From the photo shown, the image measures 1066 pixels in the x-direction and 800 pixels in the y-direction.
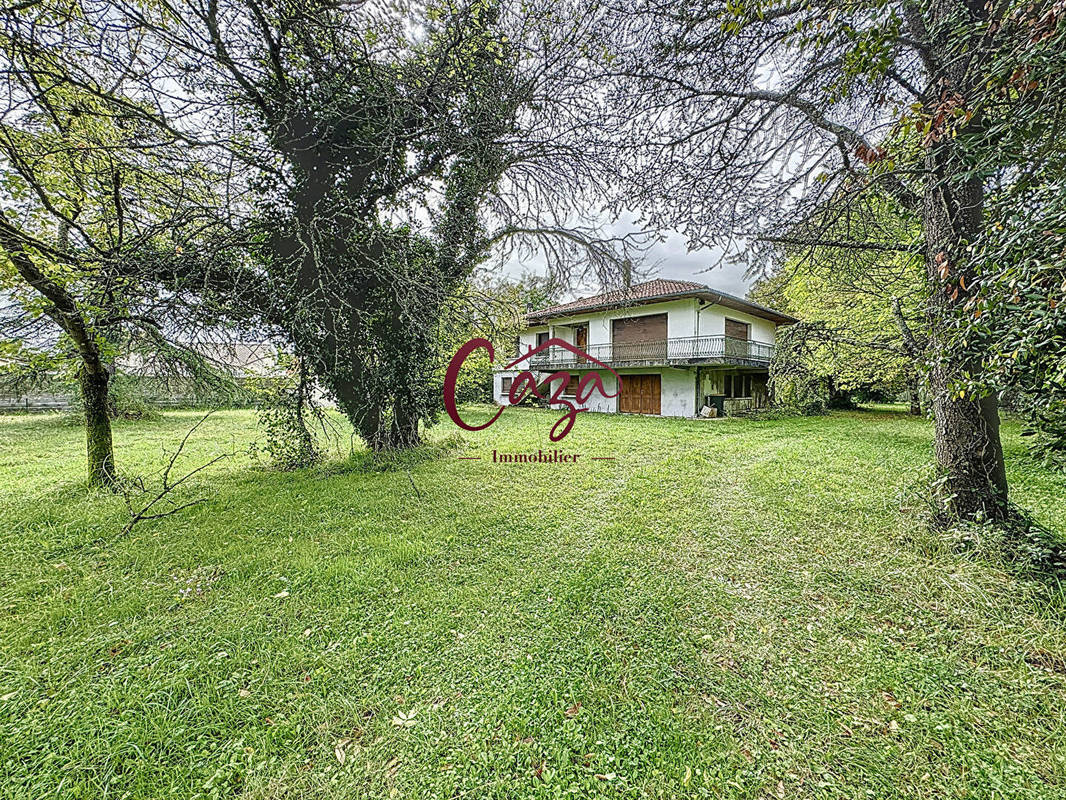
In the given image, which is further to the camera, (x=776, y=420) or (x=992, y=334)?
(x=776, y=420)

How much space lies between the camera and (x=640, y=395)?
16.9 m

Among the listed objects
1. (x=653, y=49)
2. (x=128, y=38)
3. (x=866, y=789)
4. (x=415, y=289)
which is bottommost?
(x=866, y=789)

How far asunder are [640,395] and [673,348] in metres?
2.68

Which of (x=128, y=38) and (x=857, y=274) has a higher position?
(x=128, y=38)

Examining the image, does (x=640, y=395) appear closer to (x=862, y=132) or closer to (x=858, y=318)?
(x=858, y=318)

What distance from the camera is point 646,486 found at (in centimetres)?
591

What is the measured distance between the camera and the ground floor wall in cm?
1539

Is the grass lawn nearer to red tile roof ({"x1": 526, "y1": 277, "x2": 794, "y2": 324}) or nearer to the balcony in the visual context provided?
red tile roof ({"x1": 526, "y1": 277, "x2": 794, "y2": 324})

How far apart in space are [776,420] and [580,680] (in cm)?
1492

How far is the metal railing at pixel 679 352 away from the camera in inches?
559

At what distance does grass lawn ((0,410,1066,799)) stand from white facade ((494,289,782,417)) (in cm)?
1011

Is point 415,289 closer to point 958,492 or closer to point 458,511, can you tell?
point 458,511

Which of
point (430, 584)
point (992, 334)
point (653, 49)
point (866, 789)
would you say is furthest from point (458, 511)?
point (653, 49)

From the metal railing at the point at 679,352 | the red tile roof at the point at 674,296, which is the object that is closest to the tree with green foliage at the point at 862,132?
the red tile roof at the point at 674,296
